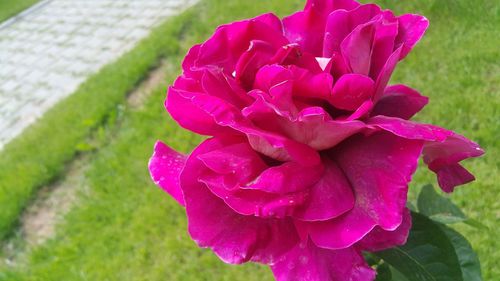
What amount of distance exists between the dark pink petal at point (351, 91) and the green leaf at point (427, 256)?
330 millimetres

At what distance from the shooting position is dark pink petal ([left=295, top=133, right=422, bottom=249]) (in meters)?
0.63

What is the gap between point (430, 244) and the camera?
88cm

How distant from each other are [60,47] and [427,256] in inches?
223

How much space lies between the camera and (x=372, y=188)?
66 centimetres

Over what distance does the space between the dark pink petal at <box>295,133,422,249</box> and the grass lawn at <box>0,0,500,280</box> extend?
1.73 m

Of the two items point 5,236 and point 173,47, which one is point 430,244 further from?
point 173,47

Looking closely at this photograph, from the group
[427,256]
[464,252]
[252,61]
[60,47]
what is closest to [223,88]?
[252,61]

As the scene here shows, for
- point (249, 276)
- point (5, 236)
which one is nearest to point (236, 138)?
point (249, 276)

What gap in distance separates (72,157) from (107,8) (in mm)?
3107

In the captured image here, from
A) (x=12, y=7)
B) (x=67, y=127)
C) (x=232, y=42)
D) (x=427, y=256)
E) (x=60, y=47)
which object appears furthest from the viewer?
(x=12, y=7)

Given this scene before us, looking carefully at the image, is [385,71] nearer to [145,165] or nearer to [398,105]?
[398,105]

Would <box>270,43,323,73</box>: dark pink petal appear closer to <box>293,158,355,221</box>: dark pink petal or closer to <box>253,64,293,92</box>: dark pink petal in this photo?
<box>253,64,293,92</box>: dark pink petal

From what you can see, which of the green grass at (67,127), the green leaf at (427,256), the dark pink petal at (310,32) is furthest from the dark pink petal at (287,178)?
the green grass at (67,127)

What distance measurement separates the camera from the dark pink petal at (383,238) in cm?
67
